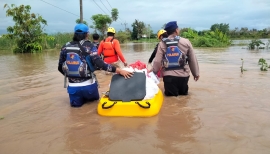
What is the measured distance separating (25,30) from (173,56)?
66.1 feet

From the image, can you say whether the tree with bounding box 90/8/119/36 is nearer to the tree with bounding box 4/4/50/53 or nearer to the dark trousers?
the tree with bounding box 4/4/50/53

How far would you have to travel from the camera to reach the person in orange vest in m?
7.17

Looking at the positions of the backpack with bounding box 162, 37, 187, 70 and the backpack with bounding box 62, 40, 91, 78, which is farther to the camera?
the backpack with bounding box 162, 37, 187, 70

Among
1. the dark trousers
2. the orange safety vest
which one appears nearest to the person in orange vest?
the orange safety vest

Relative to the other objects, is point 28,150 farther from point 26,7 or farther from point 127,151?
point 26,7

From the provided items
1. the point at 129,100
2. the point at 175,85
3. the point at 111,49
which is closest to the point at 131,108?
A: the point at 129,100

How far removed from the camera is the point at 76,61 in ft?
13.1

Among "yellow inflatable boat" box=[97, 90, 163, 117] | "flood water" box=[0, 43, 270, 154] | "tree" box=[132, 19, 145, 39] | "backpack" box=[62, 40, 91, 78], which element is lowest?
"flood water" box=[0, 43, 270, 154]

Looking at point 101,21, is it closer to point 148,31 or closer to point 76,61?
point 148,31

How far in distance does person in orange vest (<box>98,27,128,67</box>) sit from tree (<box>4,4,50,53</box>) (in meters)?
16.1

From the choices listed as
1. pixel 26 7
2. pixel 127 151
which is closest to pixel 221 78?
pixel 127 151

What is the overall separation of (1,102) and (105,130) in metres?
2.81

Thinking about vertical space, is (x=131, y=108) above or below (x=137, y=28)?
below

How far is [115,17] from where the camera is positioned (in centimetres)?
5684
